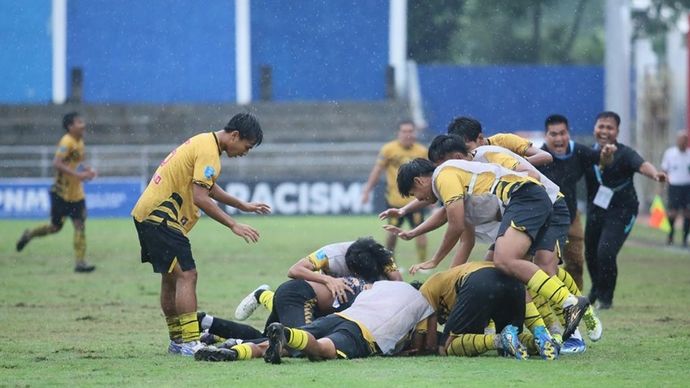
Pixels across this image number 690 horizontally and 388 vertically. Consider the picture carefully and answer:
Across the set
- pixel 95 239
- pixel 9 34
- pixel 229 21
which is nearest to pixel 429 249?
pixel 95 239

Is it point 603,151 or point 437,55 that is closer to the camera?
point 603,151

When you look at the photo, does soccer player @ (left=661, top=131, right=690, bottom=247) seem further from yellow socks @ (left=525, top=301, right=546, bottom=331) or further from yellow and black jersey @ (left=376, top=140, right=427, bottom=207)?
yellow socks @ (left=525, top=301, right=546, bottom=331)

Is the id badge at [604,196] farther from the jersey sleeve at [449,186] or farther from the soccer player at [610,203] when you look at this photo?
the jersey sleeve at [449,186]

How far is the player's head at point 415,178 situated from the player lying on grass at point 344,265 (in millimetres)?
614

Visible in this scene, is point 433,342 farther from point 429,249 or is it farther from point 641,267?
point 429,249

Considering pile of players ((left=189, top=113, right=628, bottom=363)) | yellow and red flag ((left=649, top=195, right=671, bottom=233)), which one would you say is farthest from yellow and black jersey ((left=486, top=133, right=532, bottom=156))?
yellow and red flag ((left=649, top=195, right=671, bottom=233))

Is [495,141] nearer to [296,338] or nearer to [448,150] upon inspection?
[448,150]

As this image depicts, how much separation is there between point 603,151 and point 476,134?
95.3 inches

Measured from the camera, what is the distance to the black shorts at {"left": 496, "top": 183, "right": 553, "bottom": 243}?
32.3ft

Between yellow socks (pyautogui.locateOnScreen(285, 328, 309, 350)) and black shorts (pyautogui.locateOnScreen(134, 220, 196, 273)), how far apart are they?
1.71 metres

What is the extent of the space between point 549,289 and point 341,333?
1.58m

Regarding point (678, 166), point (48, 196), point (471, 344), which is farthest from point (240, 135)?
point (48, 196)

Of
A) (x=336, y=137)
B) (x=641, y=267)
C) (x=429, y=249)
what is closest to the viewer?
(x=641, y=267)

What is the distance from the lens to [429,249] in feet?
77.2
